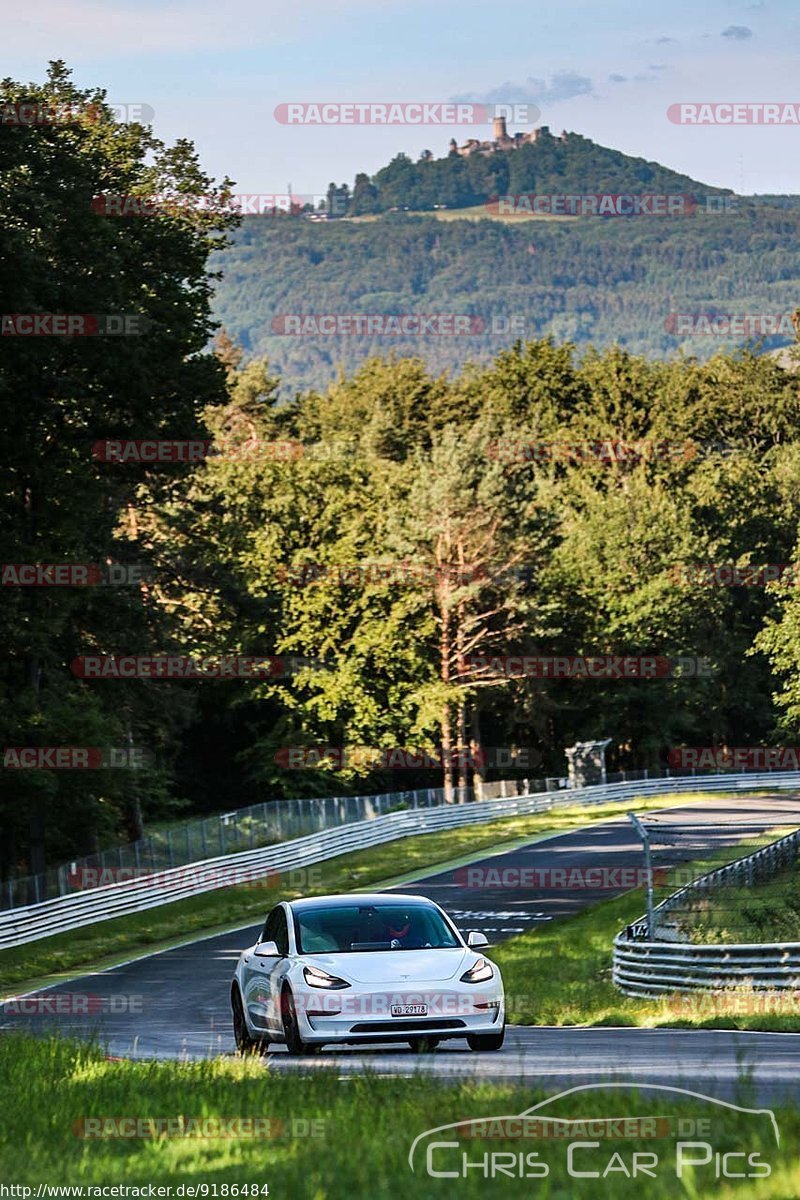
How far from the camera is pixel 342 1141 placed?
841cm

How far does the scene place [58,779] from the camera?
134 ft

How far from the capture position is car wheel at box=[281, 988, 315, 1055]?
14.8 meters

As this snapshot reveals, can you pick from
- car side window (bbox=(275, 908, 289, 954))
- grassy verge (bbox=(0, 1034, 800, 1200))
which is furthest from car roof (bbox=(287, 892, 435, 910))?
grassy verge (bbox=(0, 1034, 800, 1200))

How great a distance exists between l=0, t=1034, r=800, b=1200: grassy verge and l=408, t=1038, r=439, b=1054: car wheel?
2978 mm

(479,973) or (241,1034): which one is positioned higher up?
(479,973)

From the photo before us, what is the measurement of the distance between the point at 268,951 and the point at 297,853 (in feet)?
117

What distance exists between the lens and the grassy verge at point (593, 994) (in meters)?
19.5

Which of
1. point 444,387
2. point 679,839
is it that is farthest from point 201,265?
point 444,387
